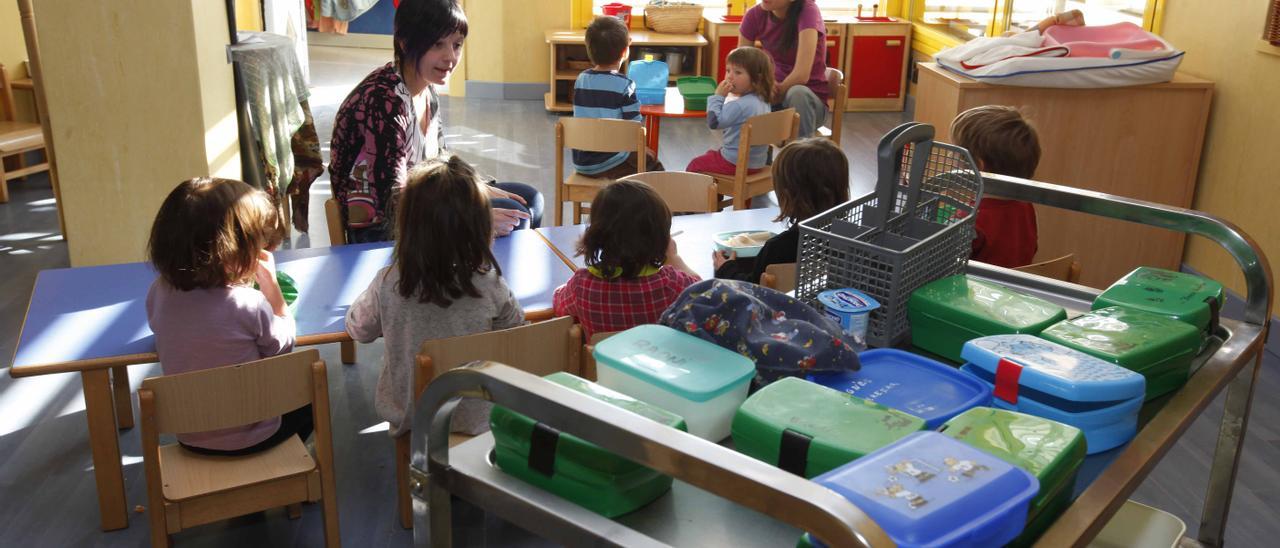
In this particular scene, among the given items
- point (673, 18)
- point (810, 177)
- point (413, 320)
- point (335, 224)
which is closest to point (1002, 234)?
point (810, 177)

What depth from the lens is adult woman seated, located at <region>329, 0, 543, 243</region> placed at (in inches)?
114

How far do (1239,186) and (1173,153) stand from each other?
0.93ft

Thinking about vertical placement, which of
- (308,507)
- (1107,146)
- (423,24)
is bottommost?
(308,507)

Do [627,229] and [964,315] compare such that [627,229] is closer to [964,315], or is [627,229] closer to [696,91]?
[964,315]

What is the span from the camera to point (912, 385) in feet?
4.55

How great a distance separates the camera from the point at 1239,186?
12.8 feet

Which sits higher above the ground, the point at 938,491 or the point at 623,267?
the point at 938,491

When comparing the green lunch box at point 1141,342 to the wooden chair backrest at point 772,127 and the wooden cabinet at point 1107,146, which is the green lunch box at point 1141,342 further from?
the wooden chair backrest at point 772,127

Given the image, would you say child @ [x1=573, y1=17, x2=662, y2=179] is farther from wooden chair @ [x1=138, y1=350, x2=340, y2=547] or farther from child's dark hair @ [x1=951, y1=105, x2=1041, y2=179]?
wooden chair @ [x1=138, y1=350, x2=340, y2=547]

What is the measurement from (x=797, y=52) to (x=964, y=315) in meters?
3.95

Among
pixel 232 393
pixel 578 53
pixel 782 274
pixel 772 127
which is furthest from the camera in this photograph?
pixel 578 53

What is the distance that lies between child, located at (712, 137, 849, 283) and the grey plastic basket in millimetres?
695

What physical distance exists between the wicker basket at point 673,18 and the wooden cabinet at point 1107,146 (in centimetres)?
368

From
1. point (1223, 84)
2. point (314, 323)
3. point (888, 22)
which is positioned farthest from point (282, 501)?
point (888, 22)
